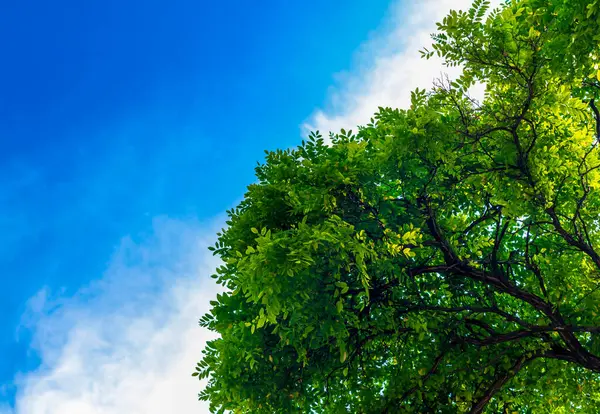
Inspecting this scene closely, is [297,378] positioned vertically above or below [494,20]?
below

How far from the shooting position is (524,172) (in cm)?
984

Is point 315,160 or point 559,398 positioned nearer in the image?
point 315,160

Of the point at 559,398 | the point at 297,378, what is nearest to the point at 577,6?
the point at 297,378

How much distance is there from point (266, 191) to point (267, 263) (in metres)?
2.64

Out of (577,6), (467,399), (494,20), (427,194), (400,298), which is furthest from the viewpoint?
(467,399)

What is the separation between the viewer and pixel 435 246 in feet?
35.3

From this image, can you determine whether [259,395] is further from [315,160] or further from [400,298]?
[315,160]

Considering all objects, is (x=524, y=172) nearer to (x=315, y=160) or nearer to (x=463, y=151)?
(x=463, y=151)

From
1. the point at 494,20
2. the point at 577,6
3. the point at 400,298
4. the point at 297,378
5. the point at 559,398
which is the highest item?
the point at 494,20

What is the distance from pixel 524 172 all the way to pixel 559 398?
21.4ft

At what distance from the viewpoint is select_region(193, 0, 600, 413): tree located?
8789 mm

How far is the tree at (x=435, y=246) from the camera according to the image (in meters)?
8.79

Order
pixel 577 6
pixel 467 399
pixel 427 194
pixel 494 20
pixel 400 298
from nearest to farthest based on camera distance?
pixel 577 6, pixel 494 20, pixel 427 194, pixel 400 298, pixel 467 399

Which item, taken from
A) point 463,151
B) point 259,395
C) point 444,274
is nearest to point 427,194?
point 463,151
